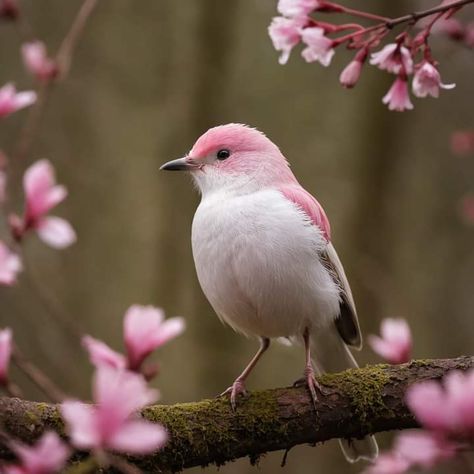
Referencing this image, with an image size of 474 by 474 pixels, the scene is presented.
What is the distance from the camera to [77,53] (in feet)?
19.1

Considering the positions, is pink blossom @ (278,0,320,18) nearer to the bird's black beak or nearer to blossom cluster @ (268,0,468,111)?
blossom cluster @ (268,0,468,111)

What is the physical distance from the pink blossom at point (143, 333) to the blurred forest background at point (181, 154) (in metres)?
3.72

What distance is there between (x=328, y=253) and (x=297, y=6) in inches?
42.2

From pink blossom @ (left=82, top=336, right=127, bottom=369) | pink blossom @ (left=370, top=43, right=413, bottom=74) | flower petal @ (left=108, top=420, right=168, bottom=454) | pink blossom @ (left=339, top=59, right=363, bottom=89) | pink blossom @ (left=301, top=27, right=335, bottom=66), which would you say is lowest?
pink blossom @ (left=82, top=336, right=127, bottom=369)

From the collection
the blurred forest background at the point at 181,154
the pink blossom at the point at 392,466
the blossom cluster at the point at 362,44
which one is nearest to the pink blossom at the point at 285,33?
the blossom cluster at the point at 362,44

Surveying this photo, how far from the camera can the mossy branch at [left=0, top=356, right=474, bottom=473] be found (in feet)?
8.07

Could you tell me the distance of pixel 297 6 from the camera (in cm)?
220

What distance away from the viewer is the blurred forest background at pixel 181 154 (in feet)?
18.6

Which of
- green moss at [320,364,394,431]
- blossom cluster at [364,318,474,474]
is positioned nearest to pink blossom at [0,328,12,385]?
blossom cluster at [364,318,474,474]

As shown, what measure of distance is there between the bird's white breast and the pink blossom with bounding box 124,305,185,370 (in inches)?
34.3

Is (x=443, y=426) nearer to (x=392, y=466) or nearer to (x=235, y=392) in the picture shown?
(x=392, y=466)

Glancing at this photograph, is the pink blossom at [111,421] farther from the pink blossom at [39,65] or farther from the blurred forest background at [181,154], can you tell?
the blurred forest background at [181,154]

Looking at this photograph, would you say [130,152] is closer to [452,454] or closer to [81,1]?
[81,1]

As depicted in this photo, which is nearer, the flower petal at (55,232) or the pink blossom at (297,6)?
the flower petal at (55,232)
